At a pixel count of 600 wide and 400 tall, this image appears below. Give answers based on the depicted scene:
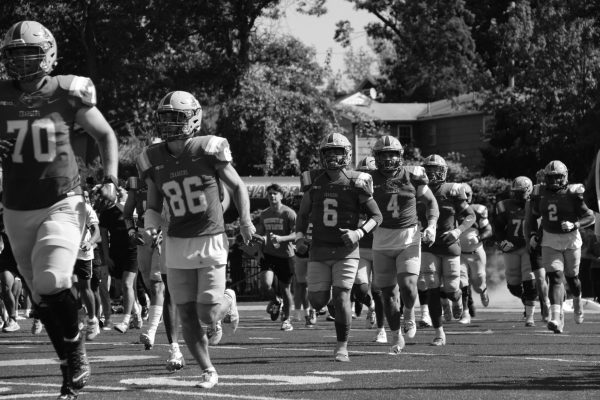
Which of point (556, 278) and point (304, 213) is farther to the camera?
point (556, 278)

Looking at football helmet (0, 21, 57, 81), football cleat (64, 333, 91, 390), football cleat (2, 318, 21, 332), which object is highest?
football helmet (0, 21, 57, 81)

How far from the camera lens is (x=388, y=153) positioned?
1230 centimetres

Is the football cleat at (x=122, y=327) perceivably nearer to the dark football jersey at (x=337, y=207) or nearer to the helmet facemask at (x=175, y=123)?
the dark football jersey at (x=337, y=207)

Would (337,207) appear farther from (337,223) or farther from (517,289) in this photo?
(517,289)

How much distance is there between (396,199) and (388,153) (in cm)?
50

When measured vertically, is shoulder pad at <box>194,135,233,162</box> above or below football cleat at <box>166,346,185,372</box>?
above

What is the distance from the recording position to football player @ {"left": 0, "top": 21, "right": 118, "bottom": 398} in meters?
7.28

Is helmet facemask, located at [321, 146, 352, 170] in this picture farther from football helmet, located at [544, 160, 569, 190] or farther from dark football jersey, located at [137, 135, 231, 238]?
football helmet, located at [544, 160, 569, 190]

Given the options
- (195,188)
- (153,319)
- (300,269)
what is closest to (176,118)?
(195,188)

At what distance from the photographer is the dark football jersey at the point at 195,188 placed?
861cm

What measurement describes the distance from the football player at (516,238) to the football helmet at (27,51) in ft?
35.0

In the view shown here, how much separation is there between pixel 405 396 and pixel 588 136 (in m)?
33.5

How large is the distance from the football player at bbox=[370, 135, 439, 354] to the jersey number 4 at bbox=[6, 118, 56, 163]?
17.4ft

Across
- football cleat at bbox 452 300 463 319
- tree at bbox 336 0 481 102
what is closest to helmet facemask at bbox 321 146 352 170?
football cleat at bbox 452 300 463 319
